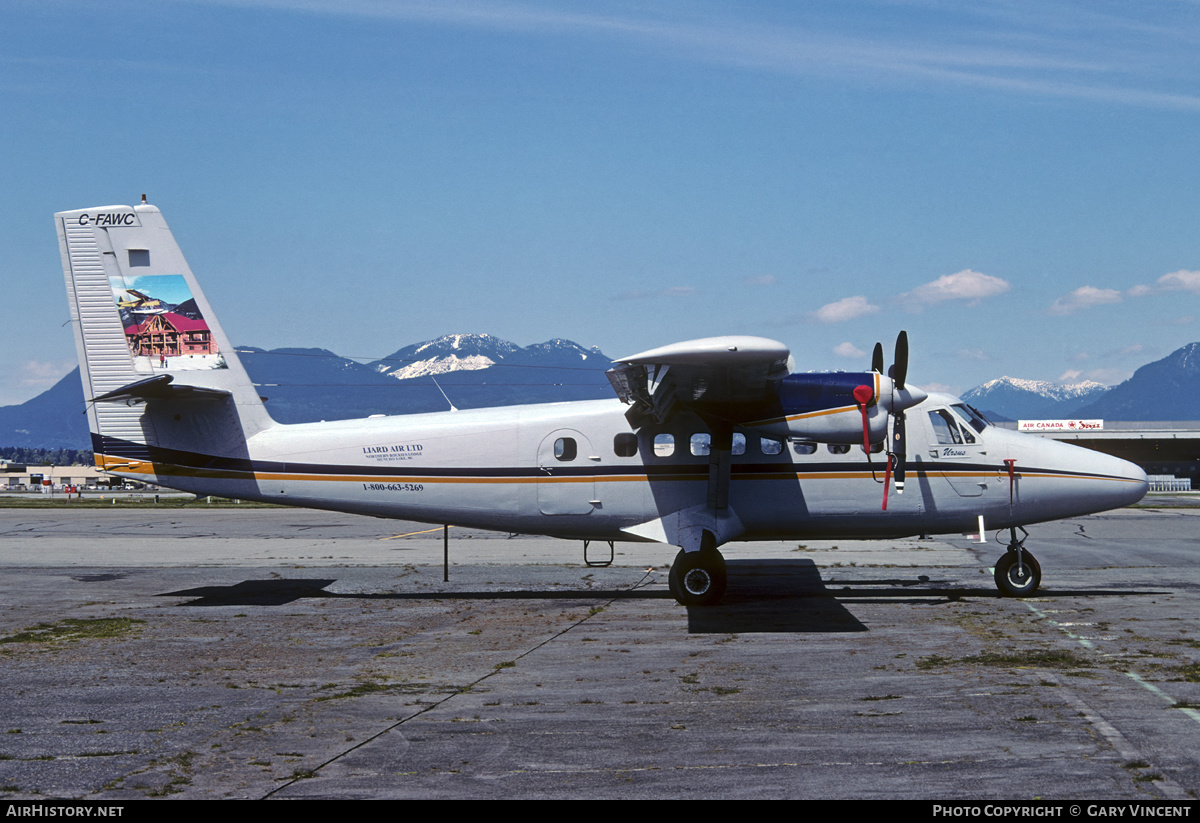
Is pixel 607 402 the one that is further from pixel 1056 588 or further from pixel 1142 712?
pixel 1142 712

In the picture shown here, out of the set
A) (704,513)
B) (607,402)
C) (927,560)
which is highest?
(607,402)

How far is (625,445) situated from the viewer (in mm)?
16875

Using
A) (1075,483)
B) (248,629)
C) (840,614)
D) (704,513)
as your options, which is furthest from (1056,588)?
(248,629)

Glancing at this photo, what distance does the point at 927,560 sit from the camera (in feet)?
76.8

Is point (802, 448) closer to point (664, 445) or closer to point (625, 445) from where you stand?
point (664, 445)

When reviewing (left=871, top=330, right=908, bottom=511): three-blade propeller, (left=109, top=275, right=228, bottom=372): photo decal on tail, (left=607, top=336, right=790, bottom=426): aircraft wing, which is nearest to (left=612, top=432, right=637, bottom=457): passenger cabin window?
(left=607, top=336, right=790, bottom=426): aircraft wing

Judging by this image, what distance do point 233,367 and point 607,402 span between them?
22.3ft

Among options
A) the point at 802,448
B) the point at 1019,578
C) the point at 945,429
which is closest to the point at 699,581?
the point at 802,448

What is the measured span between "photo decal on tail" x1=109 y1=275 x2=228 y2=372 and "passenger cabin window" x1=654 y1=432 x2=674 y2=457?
321 inches

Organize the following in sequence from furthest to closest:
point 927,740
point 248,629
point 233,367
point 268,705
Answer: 1. point 233,367
2. point 248,629
3. point 268,705
4. point 927,740

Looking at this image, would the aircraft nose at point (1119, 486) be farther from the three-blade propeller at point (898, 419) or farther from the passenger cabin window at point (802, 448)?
the passenger cabin window at point (802, 448)

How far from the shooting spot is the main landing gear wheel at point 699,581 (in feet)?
52.4

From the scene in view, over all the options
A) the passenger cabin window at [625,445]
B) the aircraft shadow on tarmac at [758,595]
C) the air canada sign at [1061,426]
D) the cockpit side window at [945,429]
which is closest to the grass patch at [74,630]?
the aircraft shadow on tarmac at [758,595]

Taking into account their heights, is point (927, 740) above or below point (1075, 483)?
below
